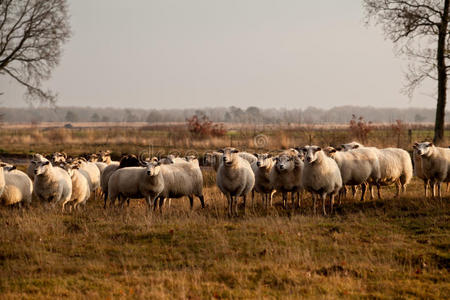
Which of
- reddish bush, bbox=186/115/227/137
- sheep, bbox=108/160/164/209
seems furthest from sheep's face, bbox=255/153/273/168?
reddish bush, bbox=186/115/227/137

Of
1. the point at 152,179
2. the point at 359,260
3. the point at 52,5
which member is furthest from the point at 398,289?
the point at 52,5

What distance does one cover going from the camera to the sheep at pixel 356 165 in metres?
16.2

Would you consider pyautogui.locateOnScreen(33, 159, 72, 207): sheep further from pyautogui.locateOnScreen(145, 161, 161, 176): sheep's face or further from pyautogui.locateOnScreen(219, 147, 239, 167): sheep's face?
pyautogui.locateOnScreen(219, 147, 239, 167): sheep's face

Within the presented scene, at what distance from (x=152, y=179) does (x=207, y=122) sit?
2773 centimetres

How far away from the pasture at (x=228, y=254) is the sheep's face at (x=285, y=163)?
1.49 m

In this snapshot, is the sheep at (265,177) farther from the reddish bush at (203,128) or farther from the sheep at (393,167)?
the reddish bush at (203,128)

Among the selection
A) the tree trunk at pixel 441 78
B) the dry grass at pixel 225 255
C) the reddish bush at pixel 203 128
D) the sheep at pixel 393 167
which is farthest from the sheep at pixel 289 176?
the reddish bush at pixel 203 128

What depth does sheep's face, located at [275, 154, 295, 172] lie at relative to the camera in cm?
1494

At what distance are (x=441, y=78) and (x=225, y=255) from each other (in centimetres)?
2364

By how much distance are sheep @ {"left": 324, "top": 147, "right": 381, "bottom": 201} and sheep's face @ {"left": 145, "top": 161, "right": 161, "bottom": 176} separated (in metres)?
5.69

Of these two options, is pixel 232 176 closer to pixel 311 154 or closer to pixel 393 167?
pixel 311 154

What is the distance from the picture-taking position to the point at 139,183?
49.9 feet

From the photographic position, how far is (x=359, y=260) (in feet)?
31.3

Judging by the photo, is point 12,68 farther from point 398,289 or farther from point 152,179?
point 398,289
